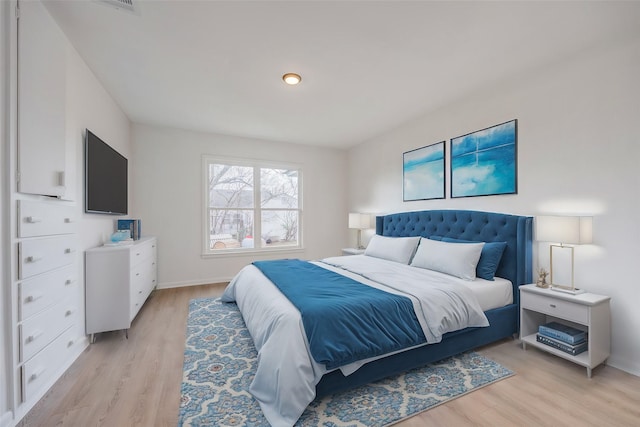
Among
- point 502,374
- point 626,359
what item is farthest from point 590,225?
point 502,374

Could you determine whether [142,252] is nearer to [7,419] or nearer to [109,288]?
[109,288]

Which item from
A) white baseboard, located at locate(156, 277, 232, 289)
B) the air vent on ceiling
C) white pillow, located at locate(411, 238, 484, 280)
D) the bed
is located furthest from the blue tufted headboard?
the air vent on ceiling

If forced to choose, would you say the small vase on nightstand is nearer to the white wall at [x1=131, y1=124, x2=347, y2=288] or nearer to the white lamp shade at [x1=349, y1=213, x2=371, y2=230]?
the white lamp shade at [x1=349, y1=213, x2=371, y2=230]

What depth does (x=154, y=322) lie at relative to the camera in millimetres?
2982

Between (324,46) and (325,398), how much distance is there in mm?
2586

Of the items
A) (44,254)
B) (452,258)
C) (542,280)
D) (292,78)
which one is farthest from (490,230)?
(44,254)

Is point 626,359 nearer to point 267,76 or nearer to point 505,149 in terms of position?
point 505,149

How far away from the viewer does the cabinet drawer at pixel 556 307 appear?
2.04 m

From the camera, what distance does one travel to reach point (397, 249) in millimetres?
3508

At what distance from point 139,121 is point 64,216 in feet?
8.16

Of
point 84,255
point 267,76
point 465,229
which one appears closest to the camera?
point 84,255

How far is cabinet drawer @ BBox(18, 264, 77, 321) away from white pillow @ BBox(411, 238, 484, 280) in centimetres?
319

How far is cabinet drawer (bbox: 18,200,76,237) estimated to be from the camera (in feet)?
5.31

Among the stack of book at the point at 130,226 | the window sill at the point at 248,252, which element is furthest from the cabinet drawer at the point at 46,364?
the window sill at the point at 248,252
